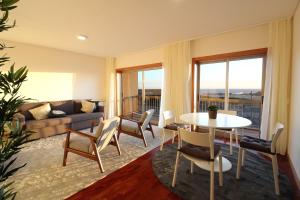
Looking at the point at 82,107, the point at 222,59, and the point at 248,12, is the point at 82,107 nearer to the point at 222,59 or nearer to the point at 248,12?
the point at 222,59

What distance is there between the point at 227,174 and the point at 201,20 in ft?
8.47

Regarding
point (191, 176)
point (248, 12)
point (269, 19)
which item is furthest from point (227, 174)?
point (269, 19)

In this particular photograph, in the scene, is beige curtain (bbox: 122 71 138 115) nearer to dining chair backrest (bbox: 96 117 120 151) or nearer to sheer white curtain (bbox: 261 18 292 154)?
dining chair backrest (bbox: 96 117 120 151)

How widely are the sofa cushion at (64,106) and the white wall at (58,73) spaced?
0.34 metres

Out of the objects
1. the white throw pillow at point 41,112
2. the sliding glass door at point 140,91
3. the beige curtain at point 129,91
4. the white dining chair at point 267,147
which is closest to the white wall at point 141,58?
the sliding glass door at point 140,91

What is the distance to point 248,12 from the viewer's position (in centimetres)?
252

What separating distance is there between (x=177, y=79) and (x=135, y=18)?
1934 mm

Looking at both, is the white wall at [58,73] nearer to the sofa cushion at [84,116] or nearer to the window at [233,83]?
the sofa cushion at [84,116]

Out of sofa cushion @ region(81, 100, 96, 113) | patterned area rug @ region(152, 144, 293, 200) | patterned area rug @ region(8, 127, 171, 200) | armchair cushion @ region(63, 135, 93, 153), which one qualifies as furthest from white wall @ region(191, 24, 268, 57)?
sofa cushion @ region(81, 100, 96, 113)

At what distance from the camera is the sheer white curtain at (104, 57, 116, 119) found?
5.92 meters

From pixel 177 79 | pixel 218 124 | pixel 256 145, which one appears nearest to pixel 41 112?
pixel 177 79

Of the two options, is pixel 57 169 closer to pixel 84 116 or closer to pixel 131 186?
pixel 131 186

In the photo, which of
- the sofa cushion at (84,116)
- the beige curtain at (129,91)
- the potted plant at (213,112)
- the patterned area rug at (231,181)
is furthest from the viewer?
the beige curtain at (129,91)

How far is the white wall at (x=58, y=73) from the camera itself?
4.17m
